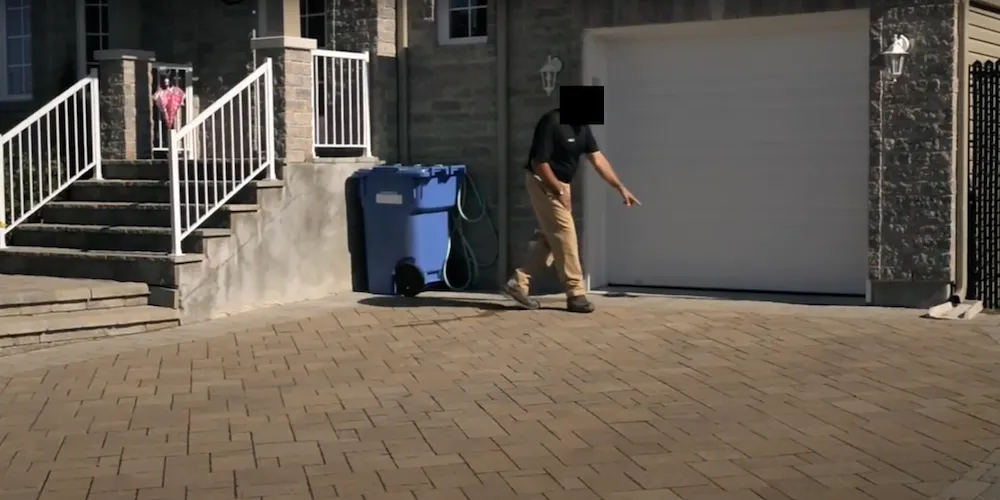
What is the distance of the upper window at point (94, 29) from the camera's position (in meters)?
14.5

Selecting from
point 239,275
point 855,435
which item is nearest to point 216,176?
point 239,275

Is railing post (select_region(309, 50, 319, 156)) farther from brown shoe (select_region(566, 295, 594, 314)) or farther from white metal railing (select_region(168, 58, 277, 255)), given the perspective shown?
brown shoe (select_region(566, 295, 594, 314))

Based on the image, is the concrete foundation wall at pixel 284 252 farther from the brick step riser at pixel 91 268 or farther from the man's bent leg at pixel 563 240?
the man's bent leg at pixel 563 240

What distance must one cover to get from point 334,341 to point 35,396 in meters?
2.31

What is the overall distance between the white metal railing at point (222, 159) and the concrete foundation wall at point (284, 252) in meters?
0.26

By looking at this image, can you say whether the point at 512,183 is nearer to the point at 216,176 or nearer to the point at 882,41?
the point at 216,176

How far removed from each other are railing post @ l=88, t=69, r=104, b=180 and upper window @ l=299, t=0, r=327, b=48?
2.32 m

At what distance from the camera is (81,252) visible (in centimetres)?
1124

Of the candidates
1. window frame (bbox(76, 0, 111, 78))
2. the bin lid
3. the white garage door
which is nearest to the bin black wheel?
the bin lid

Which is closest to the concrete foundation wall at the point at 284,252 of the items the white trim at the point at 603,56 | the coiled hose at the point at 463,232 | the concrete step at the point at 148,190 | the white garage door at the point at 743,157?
the concrete step at the point at 148,190

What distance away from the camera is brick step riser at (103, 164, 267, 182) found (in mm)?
11469

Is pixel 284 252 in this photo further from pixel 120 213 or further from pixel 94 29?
pixel 94 29

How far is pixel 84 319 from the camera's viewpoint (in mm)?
9883

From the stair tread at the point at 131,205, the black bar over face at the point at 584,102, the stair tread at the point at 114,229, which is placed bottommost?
the stair tread at the point at 114,229
